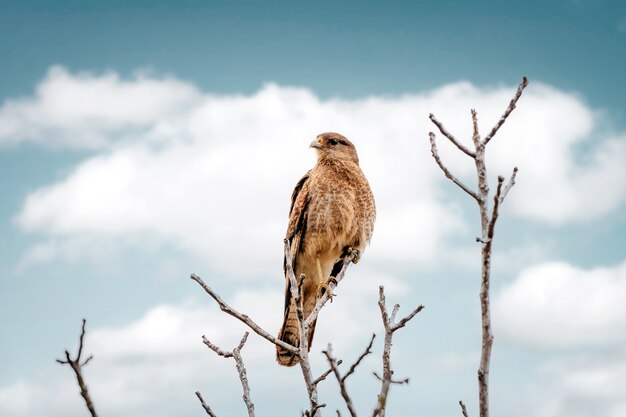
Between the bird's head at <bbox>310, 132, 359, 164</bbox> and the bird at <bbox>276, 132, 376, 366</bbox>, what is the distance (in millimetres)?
193

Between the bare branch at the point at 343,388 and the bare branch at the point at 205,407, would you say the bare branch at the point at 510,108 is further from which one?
the bare branch at the point at 205,407

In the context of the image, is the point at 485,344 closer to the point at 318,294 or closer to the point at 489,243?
the point at 489,243

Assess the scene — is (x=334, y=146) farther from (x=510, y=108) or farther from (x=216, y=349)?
(x=510, y=108)

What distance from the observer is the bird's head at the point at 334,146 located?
7.32 metres

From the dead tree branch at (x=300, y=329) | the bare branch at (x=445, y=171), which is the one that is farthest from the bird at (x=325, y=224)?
the bare branch at (x=445, y=171)

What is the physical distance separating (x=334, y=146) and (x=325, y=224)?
1159 millimetres

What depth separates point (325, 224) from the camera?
21.7 ft

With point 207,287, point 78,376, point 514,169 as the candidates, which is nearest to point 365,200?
point 207,287

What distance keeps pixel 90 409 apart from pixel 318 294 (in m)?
4.23

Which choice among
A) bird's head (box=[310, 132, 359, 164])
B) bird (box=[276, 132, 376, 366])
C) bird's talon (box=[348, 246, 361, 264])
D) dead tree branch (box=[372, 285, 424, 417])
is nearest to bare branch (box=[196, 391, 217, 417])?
dead tree branch (box=[372, 285, 424, 417])

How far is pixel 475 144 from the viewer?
237 cm

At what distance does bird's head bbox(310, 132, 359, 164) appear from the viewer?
7316 millimetres

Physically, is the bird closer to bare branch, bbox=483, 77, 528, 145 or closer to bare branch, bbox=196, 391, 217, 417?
bare branch, bbox=196, 391, 217, 417

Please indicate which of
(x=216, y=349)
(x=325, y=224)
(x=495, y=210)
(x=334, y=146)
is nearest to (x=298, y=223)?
(x=325, y=224)
